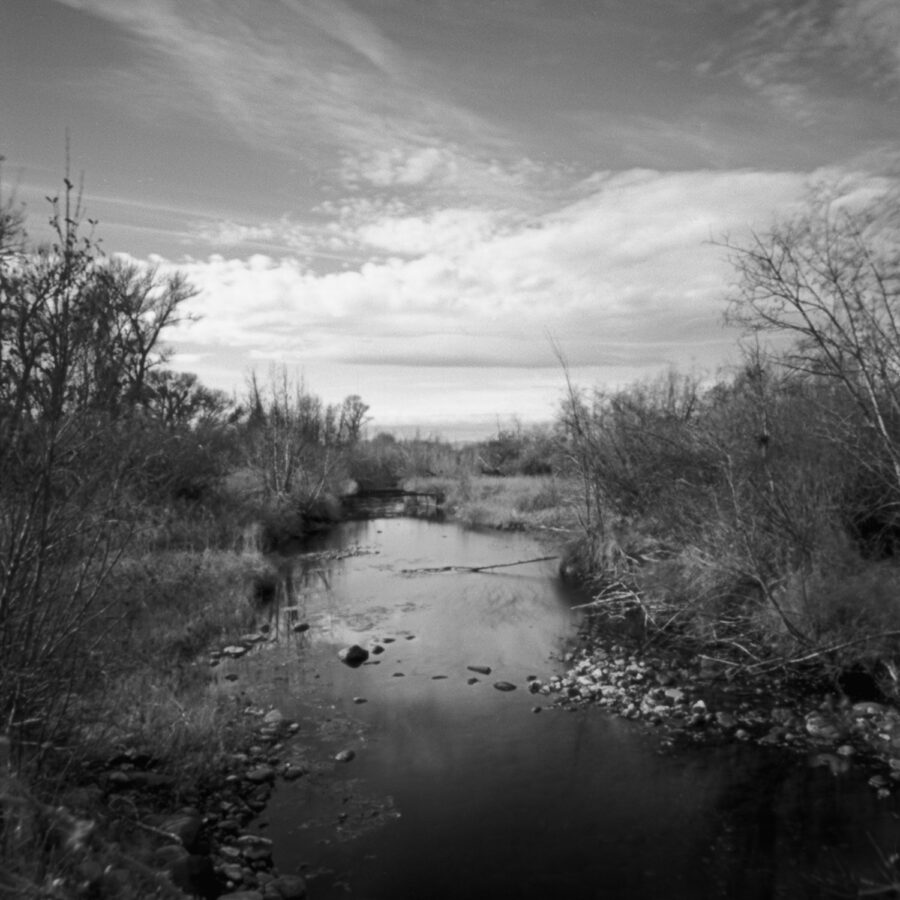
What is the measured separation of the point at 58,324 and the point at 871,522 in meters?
12.4

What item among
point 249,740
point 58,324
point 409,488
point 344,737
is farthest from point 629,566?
point 409,488

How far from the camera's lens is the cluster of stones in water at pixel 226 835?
202 inches

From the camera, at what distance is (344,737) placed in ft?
26.5

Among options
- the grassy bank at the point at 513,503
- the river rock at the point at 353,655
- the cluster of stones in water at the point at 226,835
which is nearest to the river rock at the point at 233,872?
the cluster of stones in water at the point at 226,835

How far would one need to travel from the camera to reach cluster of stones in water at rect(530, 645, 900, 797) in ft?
24.6

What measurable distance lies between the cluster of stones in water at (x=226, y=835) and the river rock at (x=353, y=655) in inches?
130

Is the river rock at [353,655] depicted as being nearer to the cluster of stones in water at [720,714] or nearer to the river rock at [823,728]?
the cluster of stones in water at [720,714]

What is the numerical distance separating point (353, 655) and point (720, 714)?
5.52 m

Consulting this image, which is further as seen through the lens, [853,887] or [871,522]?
[871,522]

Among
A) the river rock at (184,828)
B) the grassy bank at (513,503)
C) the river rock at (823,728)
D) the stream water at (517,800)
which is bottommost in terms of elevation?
the stream water at (517,800)

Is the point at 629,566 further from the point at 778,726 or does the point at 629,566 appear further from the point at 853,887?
the point at 853,887

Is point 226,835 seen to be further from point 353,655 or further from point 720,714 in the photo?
point 720,714

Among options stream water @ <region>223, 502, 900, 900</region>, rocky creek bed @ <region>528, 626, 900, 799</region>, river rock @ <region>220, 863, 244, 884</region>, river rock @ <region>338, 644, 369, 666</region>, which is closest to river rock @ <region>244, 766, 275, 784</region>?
stream water @ <region>223, 502, 900, 900</region>

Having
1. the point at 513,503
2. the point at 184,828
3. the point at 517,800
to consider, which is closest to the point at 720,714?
the point at 517,800
